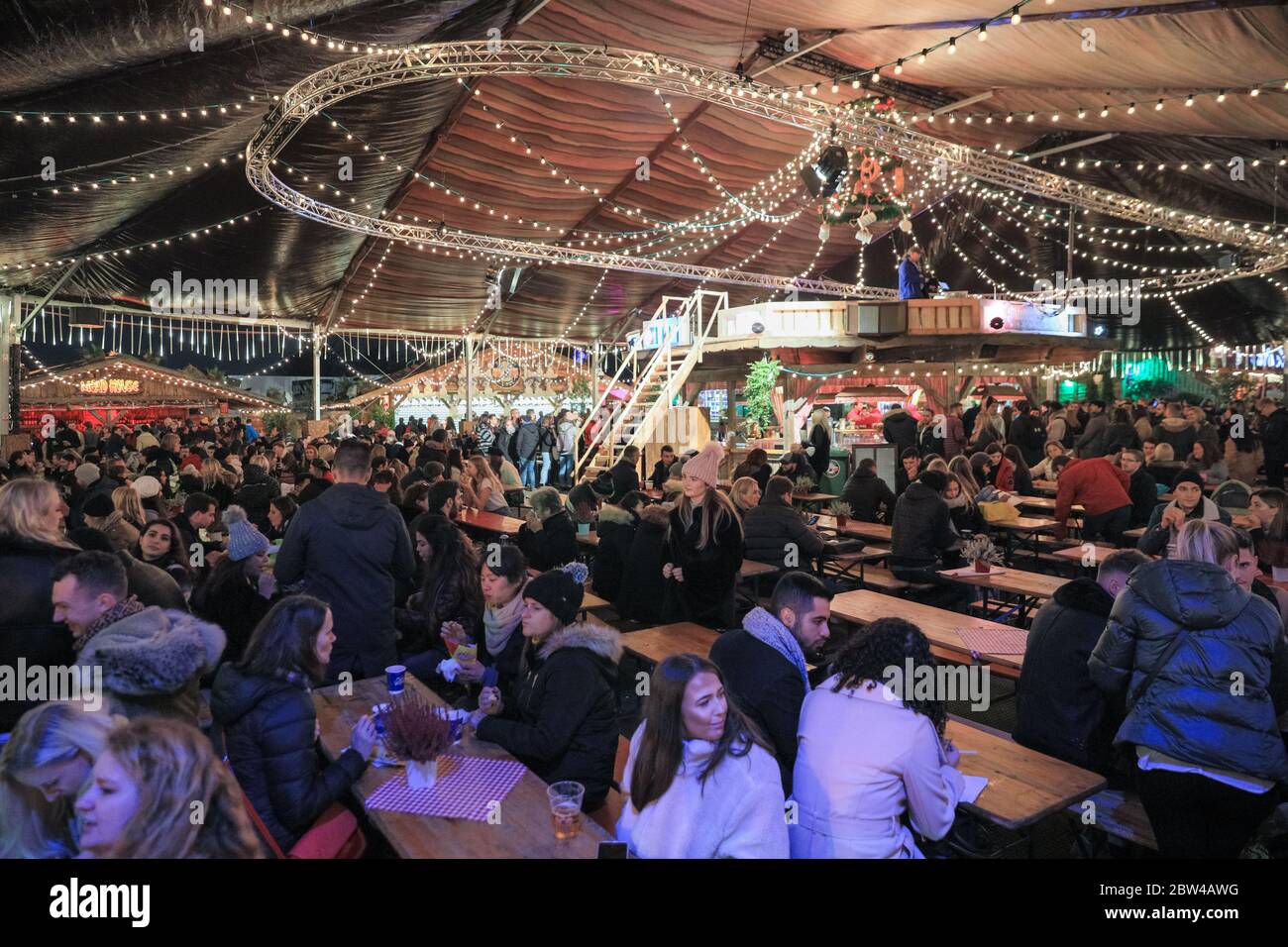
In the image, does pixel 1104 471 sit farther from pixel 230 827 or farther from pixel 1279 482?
pixel 230 827

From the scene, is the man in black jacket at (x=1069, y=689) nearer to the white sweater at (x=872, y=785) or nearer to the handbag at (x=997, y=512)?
the white sweater at (x=872, y=785)

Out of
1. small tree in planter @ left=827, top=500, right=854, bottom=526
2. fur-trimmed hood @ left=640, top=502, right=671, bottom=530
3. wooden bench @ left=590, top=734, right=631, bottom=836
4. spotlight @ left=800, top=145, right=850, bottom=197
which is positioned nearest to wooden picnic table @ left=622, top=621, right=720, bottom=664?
fur-trimmed hood @ left=640, top=502, right=671, bottom=530

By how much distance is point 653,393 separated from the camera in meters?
16.6

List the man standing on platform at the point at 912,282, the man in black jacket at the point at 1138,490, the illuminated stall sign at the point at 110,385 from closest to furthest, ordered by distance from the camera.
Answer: the man in black jacket at the point at 1138,490 → the man standing on platform at the point at 912,282 → the illuminated stall sign at the point at 110,385

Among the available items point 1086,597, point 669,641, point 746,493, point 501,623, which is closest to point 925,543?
point 746,493

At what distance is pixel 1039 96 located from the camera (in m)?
11.1

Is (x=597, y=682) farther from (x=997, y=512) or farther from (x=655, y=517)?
(x=997, y=512)

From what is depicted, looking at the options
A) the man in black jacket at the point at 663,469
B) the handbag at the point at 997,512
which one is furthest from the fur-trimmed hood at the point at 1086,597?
the man in black jacket at the point at 663,469

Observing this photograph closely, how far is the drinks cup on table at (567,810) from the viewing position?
7.80 ft

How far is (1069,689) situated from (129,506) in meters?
5.47

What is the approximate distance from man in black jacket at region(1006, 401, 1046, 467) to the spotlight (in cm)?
431

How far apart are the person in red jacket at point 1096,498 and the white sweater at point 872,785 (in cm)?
588

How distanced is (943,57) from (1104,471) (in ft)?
17.3

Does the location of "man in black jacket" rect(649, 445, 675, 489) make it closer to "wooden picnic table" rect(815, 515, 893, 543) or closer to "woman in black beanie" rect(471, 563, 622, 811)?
"wooden picnic table" rect(815, 515, 893, 543)
